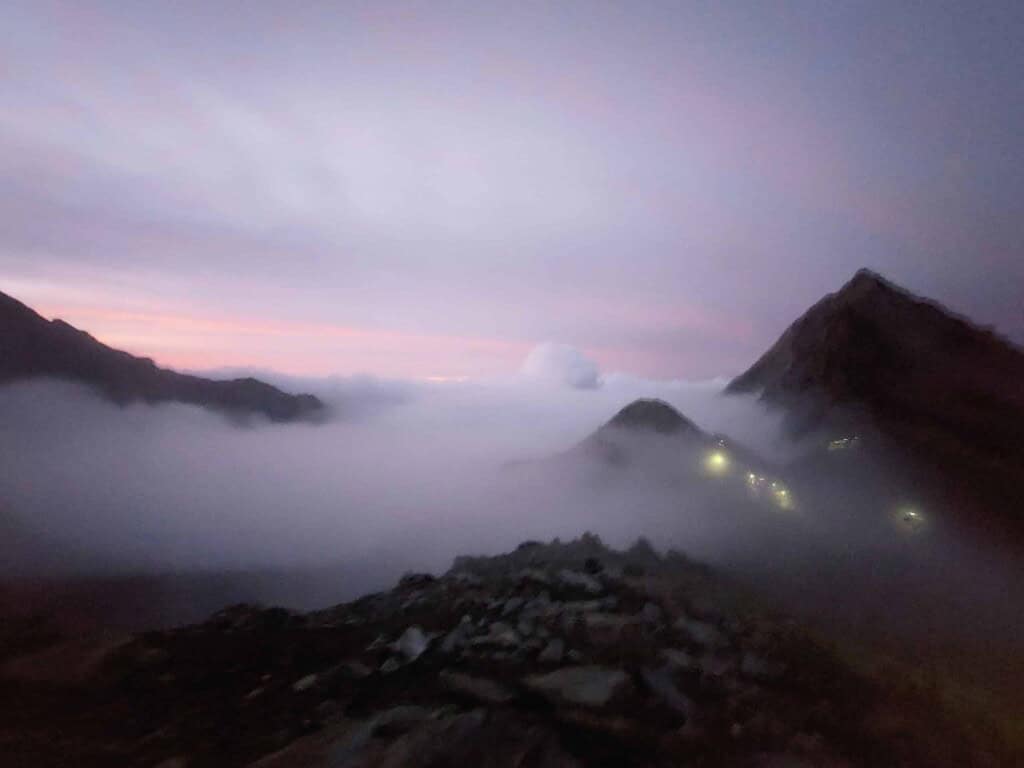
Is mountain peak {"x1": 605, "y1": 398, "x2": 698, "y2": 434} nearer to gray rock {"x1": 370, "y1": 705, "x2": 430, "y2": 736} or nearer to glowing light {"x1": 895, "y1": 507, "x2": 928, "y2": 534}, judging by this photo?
glowing light {"x1": 895, "y1": 507, "x2": 928, "y2": 534}

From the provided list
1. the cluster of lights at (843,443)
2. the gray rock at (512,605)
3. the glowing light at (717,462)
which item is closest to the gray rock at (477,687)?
the gray rock at (512,605)

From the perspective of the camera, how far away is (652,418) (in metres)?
54.3

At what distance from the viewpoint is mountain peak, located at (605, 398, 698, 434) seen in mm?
52625

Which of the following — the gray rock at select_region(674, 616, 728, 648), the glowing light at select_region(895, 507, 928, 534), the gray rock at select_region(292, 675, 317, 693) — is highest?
the glowing light at select_region(895, 507, 928, 534)

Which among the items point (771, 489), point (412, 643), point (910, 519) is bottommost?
point (412, 643)

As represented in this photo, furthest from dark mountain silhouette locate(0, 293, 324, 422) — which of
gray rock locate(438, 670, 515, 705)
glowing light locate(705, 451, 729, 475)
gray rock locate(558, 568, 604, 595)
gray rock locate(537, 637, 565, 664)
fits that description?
→ gray rock locate(537, 637, 565, 664)

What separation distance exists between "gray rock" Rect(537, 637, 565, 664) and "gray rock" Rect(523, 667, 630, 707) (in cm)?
65

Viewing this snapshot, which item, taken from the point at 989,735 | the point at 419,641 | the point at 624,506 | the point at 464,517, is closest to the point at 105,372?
the point at 464,517

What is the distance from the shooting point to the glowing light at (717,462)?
1706 inches

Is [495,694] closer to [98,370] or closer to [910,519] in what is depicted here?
[910,519]

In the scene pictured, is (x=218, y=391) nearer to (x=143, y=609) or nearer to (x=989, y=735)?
(x=143, y=609)

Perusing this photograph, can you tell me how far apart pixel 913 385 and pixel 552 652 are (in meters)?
46.7

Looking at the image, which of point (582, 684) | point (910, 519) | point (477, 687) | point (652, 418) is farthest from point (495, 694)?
point (652, 418)

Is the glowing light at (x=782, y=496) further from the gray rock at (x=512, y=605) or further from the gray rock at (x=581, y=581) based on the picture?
the gray rock at (x=512, y=605)
